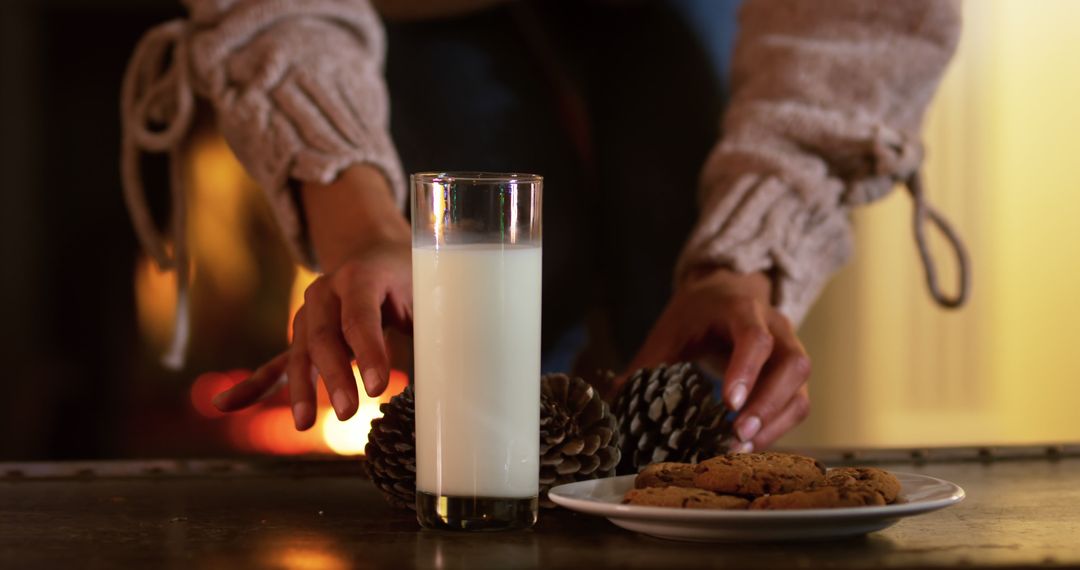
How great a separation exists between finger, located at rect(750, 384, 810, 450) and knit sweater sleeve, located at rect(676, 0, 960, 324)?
0.13 m

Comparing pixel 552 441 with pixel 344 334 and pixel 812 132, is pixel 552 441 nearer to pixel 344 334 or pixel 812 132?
pixel 344 334

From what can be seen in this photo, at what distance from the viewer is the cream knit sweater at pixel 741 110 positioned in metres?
0.69

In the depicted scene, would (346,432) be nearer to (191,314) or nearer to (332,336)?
(191,314)

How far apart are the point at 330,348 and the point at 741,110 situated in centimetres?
38

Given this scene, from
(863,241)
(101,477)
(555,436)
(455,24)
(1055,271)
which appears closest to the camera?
(555,436)

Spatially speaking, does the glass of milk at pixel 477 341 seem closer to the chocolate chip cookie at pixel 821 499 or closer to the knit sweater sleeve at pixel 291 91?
the chocolate chip cookie at pixel 821 499

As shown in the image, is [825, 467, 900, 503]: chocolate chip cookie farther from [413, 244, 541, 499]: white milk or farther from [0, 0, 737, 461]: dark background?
[0, 0, 737, 461]: dark background

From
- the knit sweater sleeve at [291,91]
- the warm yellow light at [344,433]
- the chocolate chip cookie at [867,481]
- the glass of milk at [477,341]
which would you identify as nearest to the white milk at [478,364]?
the glass of milk at [477,341]

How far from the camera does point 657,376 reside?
1.60ft

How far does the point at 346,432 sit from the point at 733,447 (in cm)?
144

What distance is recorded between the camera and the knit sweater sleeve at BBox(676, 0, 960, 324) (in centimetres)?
72

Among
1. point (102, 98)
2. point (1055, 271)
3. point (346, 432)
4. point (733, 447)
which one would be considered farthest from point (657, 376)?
point (1055, 271)

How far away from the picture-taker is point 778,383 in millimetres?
555

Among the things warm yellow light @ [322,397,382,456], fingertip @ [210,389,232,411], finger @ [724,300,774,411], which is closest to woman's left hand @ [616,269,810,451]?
finger @ [724,300,774,411]
